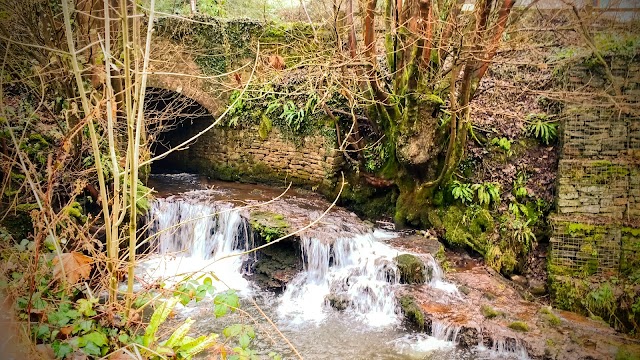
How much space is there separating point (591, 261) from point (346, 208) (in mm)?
4333

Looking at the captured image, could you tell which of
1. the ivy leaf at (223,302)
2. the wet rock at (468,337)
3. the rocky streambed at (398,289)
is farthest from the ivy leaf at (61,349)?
the wet rock at (468,337)

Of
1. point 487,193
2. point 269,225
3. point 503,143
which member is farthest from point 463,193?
point 269,225

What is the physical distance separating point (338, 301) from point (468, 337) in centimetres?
184

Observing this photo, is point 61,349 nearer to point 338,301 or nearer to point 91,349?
point 91,349

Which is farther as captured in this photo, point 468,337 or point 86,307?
point 468,337

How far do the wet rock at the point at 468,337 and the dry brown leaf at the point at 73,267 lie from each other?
14.4ft

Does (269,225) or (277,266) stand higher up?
(269,225)

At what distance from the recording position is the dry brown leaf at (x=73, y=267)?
2848mm

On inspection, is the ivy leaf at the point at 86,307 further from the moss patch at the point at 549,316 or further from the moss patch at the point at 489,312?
the moss patch at the point at 549,316

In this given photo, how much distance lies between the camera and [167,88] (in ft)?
33.1

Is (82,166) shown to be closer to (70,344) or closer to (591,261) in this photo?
(70,344)

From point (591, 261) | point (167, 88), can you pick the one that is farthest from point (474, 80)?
point (167, 88)

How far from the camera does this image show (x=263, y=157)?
33.8 feet

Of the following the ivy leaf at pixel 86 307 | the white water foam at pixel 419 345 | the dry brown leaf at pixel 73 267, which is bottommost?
the white water foam at pixel 419 345
